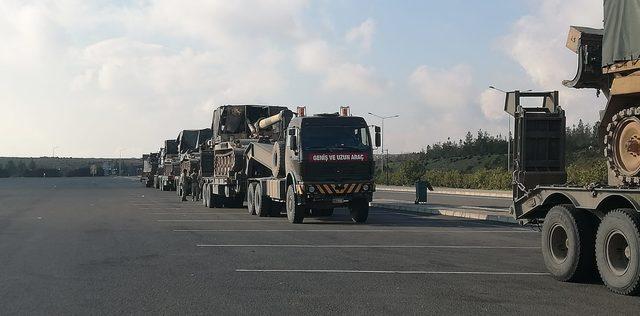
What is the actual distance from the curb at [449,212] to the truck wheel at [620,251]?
12114 millimetres

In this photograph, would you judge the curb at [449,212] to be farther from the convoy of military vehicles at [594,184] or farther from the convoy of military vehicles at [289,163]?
the convoy of military vehicles at [594,184]

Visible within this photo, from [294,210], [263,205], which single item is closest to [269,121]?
[263,205]

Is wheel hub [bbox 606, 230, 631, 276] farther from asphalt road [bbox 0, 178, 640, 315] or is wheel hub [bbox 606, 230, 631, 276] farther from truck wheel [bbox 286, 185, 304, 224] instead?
truck wheel [bbox 286, 185, 304, 224]

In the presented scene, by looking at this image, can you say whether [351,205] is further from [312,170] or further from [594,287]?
[594,287]

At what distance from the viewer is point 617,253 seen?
9.96m

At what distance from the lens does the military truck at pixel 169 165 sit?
5350 centimetres

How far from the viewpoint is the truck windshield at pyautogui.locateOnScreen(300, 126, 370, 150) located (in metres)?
22.0

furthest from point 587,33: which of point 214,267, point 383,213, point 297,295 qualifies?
point 383,213

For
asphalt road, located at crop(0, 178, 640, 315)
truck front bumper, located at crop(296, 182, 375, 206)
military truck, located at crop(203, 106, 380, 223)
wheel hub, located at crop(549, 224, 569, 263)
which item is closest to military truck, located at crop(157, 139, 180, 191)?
military truck, located at crop(203, 106, 380, 223)

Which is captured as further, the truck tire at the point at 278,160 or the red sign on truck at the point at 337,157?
the truck tire at the point at 278,160

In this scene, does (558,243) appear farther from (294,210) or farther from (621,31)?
(294,210)

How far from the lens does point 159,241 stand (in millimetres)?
16766

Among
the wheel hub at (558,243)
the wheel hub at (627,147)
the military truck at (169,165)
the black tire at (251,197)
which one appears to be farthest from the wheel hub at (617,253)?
the military truck at (169,165)

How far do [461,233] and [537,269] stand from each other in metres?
6.75
